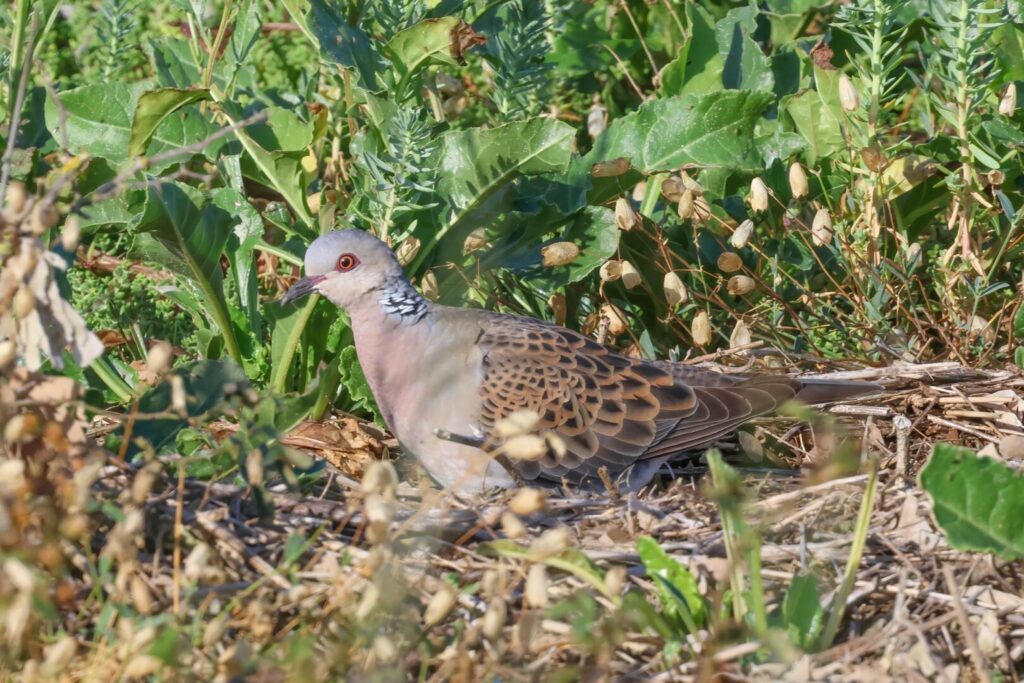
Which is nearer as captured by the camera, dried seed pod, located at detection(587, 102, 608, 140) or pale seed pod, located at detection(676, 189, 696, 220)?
pale seed pod, located at detection(676, 189, 696, 220)

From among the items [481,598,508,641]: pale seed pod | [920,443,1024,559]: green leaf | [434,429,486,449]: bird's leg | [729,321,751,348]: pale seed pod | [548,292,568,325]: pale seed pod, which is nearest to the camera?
[481,598,508,641]: pale seed pod

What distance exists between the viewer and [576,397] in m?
4.14

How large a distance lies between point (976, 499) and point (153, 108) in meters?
2.84

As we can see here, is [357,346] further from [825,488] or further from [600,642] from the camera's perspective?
[600,642]

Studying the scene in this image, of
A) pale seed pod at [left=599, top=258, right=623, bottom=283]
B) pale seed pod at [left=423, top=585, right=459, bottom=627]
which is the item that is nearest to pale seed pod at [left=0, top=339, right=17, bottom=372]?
pale seed pod at [left=423, top=585, right=459, bottom=627]

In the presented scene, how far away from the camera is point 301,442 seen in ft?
14.5

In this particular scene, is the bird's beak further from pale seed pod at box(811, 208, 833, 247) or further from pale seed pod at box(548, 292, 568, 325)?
pale seed pod at box(811, 208, 833, 247)

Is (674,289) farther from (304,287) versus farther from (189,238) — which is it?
(189,238)

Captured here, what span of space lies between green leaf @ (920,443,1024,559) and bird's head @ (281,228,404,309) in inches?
72.8

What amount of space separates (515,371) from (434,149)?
2.99 feet

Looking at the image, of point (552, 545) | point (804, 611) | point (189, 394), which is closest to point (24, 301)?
point (189, 394)

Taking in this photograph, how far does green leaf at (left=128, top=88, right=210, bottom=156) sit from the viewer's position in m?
4.24

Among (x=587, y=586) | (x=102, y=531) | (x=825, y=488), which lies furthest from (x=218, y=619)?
(x=825, y=488)

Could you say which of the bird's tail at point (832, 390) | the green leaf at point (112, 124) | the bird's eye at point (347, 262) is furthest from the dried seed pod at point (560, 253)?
the green leaf at point (112, 124)
